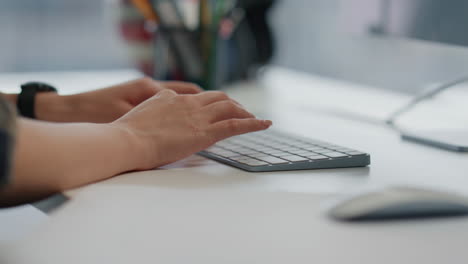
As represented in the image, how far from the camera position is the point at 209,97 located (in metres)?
0.83

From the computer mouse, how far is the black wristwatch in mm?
571

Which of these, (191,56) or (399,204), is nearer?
(399,204)

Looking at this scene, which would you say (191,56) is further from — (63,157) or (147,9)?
(63,157)

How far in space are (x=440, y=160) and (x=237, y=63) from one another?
89cm

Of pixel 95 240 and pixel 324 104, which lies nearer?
pixel 95 240

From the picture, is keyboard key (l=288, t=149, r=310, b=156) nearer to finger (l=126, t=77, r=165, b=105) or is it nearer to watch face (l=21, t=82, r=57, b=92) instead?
finger (l=126, t=77, r=165, b=105)

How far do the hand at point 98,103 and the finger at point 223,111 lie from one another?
17 cm

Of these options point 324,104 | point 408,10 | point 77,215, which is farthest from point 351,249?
point 324,104

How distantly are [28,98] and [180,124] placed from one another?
1.07 ft

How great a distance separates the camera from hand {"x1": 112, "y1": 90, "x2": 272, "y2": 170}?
0.74 m

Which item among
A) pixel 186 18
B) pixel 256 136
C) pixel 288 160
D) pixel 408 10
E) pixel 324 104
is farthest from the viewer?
pixel 186 18

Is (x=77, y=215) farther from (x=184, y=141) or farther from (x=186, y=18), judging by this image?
(x=186, y=18)

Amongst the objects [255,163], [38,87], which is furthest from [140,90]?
[255,163]

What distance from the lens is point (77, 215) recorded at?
0.58 m
